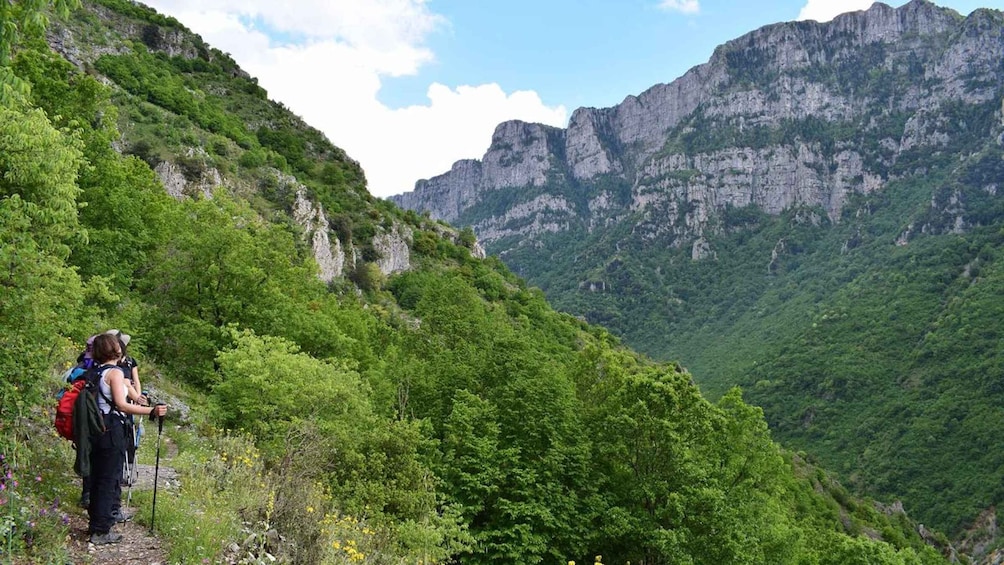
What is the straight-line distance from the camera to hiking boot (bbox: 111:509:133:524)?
611 cm

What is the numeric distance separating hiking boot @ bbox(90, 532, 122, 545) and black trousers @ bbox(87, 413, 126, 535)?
0.12ft

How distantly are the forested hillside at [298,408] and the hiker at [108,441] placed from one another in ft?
1.24

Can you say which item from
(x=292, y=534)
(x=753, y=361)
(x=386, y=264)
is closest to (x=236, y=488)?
(x=292, y=534)

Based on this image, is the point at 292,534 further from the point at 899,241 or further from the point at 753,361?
the point at 899,241

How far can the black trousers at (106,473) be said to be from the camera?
19.2 ft

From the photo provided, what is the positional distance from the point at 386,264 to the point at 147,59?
84.5 feet

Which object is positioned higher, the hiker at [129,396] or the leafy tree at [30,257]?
the leafy tree at [30,257]

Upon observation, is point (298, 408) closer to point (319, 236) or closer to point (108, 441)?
point (108, 441)

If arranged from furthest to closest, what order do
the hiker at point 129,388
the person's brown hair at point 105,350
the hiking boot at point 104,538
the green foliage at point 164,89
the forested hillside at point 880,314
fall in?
the forested hillside at point 880,314 < the green foliage at point 164,89 < the hiker at point 129,388 < the person's brown hair at point 105,350 < the hiking boot at point 104,538

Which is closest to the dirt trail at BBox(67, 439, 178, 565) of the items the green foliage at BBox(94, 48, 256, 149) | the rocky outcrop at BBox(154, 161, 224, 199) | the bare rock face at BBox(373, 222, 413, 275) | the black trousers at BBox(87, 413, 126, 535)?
the black trousers at BBox(87, 413, 126, 535)

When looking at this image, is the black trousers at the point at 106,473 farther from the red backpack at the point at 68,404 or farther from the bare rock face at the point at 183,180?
the bare rock face at the point at 183,180

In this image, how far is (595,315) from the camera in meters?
172

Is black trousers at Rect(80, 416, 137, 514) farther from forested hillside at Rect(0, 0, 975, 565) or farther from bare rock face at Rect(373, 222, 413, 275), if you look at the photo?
bare rock face at Rect(373, 222, 413, 275)

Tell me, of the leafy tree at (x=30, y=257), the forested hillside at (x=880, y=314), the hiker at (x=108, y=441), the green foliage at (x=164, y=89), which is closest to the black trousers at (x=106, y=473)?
the hiker at (x=108, y=441)
